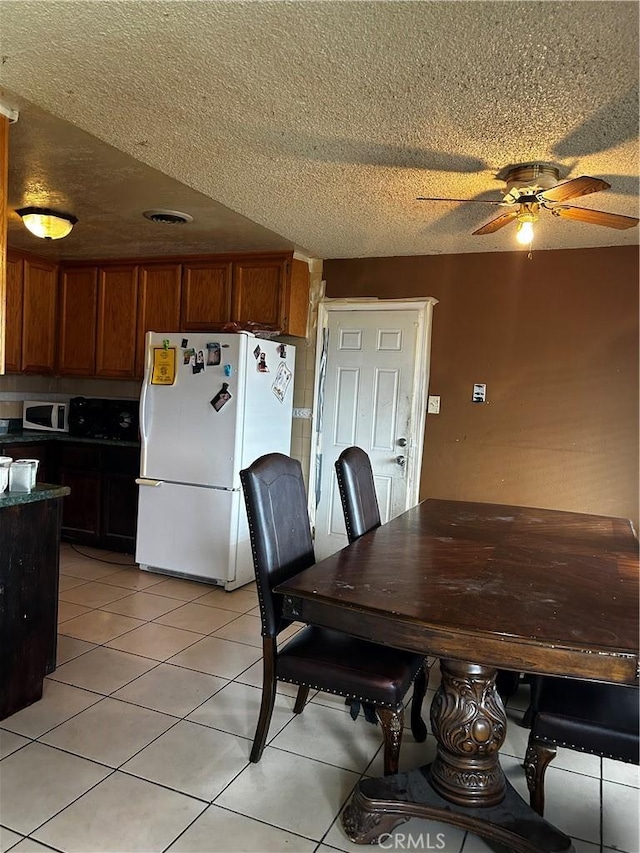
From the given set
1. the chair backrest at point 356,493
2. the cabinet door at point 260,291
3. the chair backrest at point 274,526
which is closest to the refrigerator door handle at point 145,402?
the cabinet door at point 260,291

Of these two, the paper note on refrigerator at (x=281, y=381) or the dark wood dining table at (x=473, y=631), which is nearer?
the dark wood dining table at (x=473, y=631)

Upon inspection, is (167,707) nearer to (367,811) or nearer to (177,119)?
(367,811)

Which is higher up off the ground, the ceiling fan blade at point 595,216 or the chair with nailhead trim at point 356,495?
the ceiling fan blade at point 595,216

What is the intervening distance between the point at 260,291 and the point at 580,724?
131 inches

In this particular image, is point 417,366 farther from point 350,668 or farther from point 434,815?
point 434,815

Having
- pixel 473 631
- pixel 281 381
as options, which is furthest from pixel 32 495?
pixel 281 381

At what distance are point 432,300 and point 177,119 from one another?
2270 mm

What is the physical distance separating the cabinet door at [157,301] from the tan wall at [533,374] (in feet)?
4.99

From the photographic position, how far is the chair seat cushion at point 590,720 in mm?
1597

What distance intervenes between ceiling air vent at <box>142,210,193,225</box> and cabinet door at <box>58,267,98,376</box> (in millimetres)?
1592

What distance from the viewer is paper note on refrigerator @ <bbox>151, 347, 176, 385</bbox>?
3.95 metres

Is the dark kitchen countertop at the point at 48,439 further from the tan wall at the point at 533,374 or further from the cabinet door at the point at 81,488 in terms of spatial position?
the tan wall at the point at 533,374

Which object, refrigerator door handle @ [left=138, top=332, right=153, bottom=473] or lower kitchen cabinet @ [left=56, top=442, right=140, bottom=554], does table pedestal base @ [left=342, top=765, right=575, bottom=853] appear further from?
lower kitchen cabinet @ [left=56, top=442, right=140, bottom=554]

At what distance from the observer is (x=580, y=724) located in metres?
1.63
